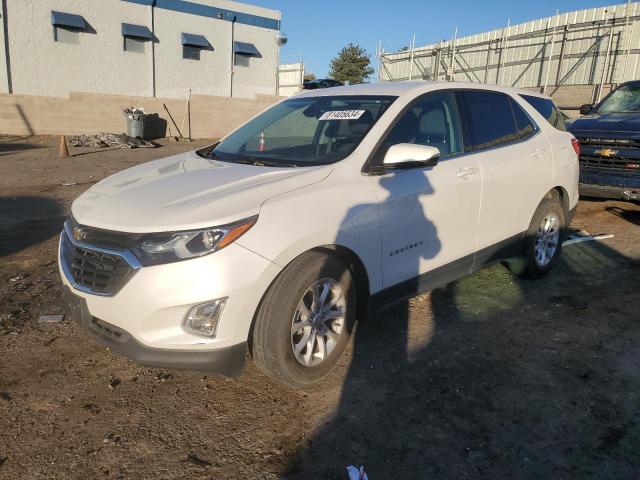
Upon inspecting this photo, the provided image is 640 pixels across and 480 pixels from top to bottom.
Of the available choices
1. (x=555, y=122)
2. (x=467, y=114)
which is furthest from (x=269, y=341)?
(x=555, y=122)

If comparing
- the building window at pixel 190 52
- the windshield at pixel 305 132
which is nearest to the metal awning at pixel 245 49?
the building window at pixel 190 52

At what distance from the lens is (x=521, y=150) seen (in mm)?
4398

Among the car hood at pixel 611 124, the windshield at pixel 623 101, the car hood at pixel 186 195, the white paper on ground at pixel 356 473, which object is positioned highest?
the windshield at pixel 623 101

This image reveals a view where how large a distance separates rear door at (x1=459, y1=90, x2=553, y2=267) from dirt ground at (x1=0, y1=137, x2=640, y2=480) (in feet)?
2.12

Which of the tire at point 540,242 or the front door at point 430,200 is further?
the tire at point 540,242

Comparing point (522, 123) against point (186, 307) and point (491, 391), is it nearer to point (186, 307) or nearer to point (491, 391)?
point (491, 391)

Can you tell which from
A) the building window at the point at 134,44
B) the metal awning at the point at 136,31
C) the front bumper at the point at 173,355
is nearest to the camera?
Result: the front bumper at the point at 173,355

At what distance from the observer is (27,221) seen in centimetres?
669

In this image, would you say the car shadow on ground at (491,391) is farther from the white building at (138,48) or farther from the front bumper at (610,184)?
the white building at (138,48)

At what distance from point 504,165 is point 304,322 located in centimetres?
229

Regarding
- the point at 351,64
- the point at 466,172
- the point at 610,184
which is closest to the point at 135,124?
the point at 610,184

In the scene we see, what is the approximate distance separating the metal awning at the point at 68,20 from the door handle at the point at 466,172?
2117 cm

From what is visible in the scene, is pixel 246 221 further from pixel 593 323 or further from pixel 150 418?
pixel 593 323

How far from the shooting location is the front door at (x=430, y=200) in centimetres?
326
